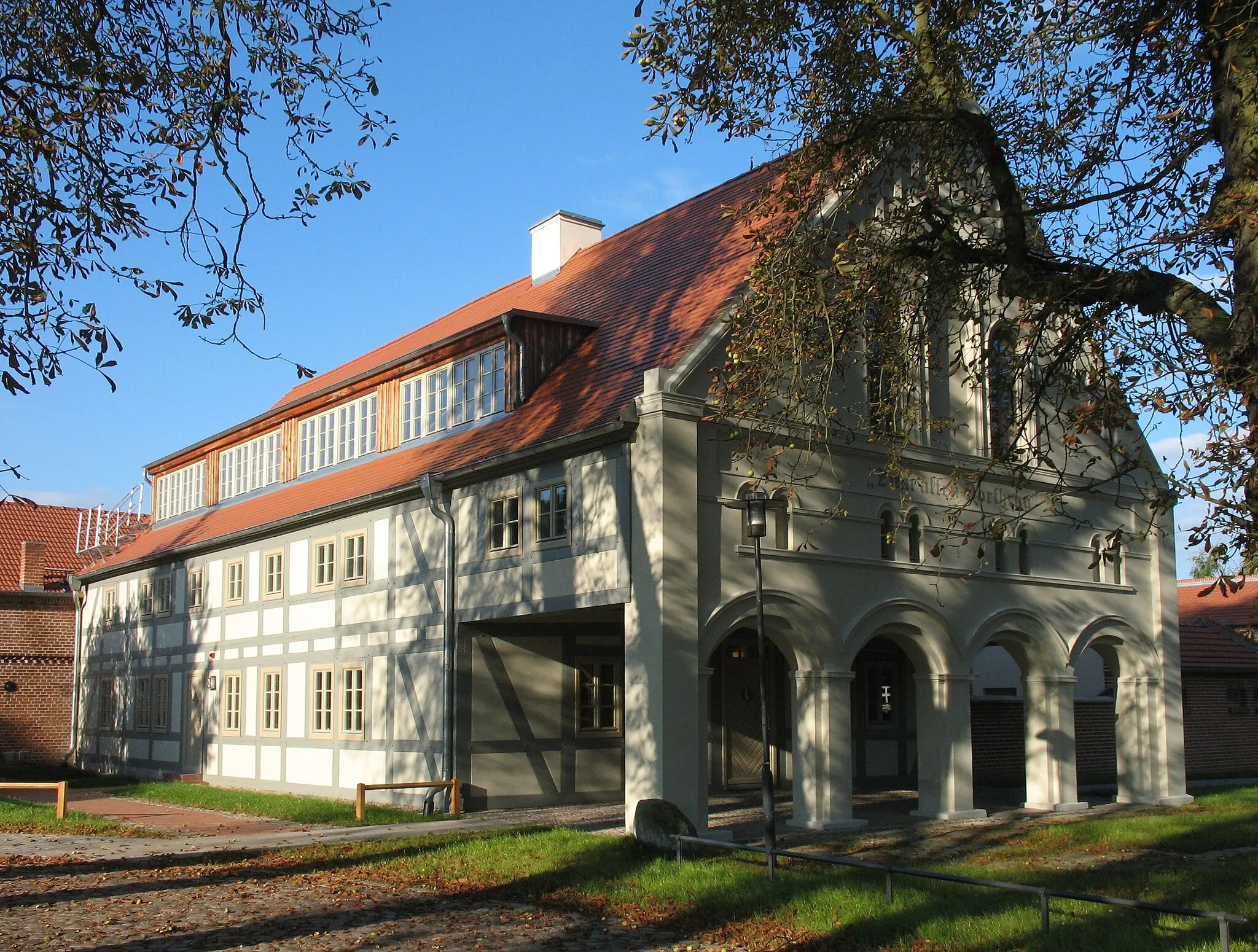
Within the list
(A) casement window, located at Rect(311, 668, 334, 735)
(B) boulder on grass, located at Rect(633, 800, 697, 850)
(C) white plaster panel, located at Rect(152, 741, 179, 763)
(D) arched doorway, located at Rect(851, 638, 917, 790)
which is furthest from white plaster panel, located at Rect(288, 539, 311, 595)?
(B) boulder on grass, located at Rect(633, 800, 697, 850)

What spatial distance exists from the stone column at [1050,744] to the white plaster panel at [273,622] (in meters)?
13.6

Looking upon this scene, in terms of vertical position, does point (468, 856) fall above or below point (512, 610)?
below

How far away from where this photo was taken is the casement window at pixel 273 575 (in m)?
25.0

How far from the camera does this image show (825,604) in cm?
1805

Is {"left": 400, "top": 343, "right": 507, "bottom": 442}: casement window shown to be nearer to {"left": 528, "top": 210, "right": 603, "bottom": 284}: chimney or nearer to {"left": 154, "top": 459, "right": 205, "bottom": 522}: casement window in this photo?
{"left": 528, "top": 210, "right": 603, "bottom": 284}: chimney

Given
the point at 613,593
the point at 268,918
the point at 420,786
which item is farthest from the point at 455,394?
the point at 268,918

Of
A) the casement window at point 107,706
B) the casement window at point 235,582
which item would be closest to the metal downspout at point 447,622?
the casement window at point 235,582

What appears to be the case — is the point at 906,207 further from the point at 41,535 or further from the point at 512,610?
the point at 41,535

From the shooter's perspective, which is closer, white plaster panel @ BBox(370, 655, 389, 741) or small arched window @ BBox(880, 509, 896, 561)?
small arched window @ BBox(880, 509, 896, 561)

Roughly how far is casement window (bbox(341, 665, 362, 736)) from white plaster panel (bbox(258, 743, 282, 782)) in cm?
251

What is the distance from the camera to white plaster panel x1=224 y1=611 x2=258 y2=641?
84.2ft

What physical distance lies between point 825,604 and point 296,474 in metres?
12.8

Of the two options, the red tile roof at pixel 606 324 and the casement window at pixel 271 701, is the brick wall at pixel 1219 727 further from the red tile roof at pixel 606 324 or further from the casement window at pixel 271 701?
the casement window at pixel 271 701

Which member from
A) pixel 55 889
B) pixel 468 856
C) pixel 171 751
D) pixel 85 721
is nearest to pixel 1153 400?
pixel 468 856
